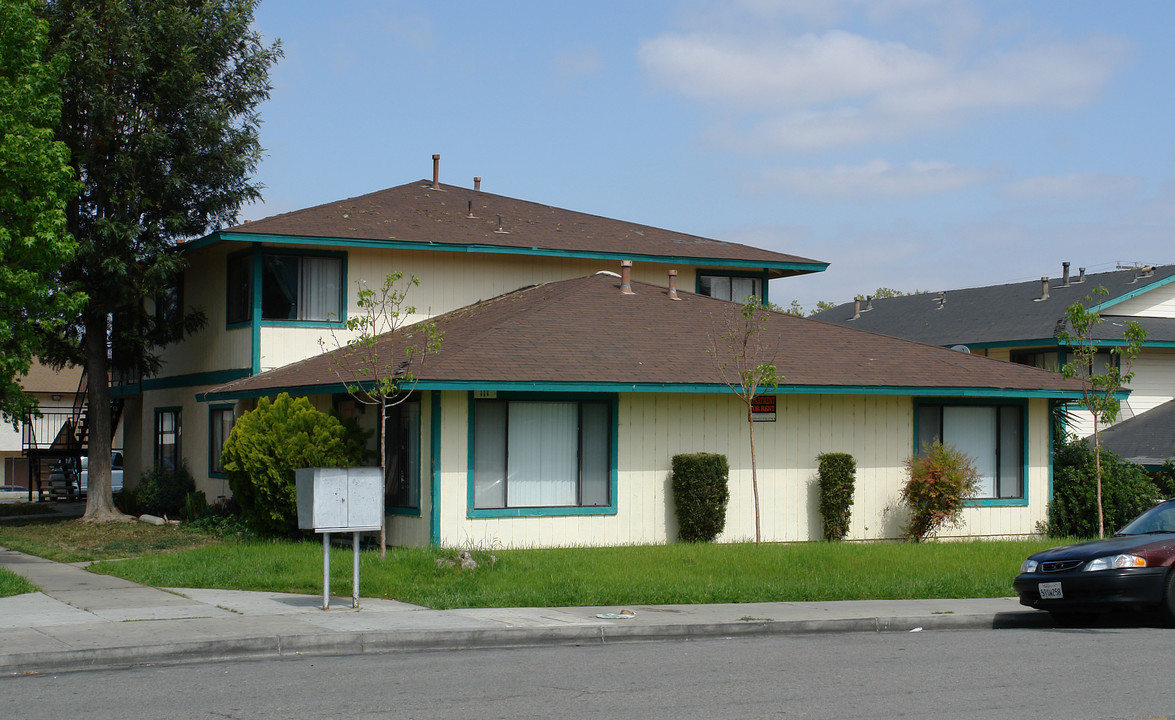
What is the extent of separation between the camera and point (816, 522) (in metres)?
20.4

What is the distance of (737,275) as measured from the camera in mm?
26250

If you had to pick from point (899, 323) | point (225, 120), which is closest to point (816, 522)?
point (225, 120)

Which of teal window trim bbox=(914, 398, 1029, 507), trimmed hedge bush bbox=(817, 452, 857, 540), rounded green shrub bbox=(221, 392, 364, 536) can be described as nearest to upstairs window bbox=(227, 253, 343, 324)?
rounded green shrub bbox=(221, 392, 364, 536)

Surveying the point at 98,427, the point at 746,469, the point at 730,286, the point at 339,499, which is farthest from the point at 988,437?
the point at 98,427

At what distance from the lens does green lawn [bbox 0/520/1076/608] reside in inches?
541

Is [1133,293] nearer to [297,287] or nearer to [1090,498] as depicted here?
[1090,498]

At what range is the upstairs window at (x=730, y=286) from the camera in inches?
1024

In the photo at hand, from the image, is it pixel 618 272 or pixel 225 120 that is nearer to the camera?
pixel 225 120

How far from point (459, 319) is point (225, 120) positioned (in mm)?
6345

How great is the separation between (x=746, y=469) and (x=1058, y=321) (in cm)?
1575

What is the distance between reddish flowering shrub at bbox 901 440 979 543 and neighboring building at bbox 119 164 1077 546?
0.45 meters

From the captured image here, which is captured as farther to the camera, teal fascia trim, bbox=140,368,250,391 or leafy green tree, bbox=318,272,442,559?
teal fascia trim, bbox=140,368,250,391

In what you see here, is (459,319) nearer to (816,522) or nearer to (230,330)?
(230,330)

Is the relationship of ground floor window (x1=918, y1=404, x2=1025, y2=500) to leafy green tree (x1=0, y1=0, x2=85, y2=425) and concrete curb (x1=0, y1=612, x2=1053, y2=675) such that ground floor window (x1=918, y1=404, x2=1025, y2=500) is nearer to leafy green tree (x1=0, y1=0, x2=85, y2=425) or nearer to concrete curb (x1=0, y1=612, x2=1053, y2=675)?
concrete curb (x1=0, y1=612, x2=1053, y2=675)
